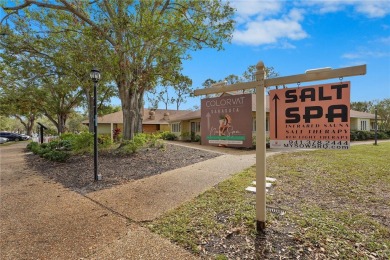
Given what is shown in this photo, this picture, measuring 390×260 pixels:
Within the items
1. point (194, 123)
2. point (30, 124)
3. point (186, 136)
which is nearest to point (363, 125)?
point (194, 123)

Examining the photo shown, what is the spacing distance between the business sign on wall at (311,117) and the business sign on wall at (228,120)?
24.1 inches

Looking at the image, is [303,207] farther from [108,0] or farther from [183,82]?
[108,0]

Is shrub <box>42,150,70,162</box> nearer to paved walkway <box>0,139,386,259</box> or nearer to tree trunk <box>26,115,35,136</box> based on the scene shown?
paved walkway <box>0,139,386,259</box>

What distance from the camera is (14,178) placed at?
7723mm

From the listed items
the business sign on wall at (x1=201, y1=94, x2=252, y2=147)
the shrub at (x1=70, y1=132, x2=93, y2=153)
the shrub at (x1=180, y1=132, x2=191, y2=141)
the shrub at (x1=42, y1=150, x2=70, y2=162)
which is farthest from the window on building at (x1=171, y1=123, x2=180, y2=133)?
the business sign on wall at (x1=201, y1=94, x2=252, y2=147)

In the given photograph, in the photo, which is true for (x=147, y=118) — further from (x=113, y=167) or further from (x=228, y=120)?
(x=228, y=120)

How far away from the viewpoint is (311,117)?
3.06 m

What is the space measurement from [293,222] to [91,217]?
357 cm

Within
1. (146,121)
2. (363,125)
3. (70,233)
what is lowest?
(70,233)

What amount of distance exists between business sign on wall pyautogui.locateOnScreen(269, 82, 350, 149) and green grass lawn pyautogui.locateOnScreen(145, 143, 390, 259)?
136cm

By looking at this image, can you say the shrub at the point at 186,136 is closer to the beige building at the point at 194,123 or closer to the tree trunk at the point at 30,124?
the beige building at the point at 194,123

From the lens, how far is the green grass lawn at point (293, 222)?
3.01 metres

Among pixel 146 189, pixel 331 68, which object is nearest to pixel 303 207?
pixel 331 68

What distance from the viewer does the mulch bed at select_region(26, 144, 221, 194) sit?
6.70m
